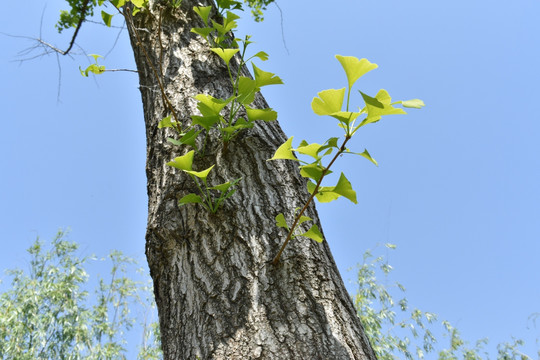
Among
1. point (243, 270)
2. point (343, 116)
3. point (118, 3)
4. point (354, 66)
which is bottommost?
point (243, 270)

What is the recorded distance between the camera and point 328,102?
744mm

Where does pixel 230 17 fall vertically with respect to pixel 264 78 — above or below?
above

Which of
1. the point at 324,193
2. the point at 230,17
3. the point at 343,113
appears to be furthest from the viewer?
the point at 230,17

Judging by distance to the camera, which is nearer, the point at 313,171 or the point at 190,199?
the point at 313,171

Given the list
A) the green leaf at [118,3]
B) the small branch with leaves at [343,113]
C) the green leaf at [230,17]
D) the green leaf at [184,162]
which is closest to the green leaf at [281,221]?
the small branch with leaves at [343,113]

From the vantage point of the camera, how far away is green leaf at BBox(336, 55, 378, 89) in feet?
2.53

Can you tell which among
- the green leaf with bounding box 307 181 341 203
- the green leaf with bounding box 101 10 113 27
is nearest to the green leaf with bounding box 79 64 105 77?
the green leaf with bounding box 101 10 113 27

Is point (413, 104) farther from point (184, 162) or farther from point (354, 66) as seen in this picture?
point (184, 162)

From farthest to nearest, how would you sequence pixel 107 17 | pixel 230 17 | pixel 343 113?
pixel 107 17
pixel 230 17
pixel 343 113

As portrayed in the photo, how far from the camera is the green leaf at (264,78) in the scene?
0.94 m

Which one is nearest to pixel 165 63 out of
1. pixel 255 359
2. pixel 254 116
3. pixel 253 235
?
pixel 254 116

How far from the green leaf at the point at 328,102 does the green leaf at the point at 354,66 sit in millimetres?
69

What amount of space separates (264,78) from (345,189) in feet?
1.06

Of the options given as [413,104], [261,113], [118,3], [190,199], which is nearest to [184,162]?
[190,199]
